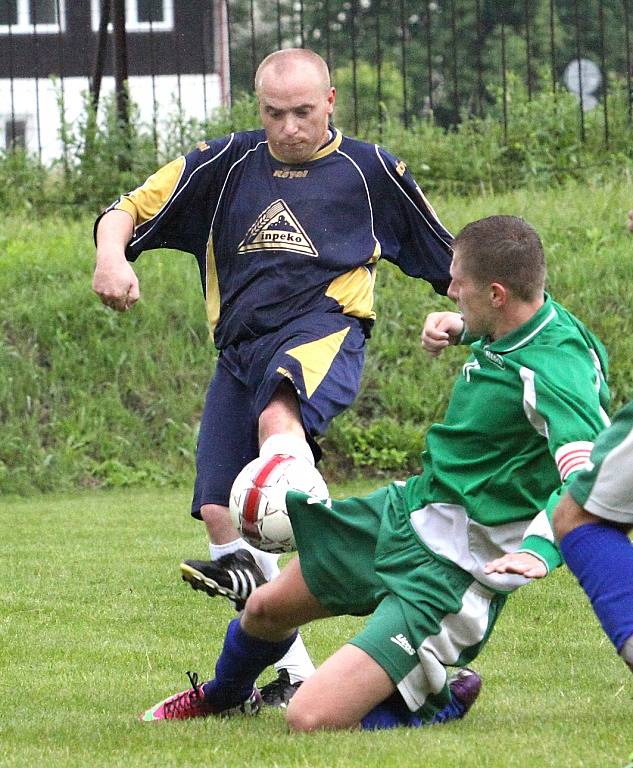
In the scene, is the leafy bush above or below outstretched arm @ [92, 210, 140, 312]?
below

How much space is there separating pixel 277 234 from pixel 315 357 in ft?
1.54

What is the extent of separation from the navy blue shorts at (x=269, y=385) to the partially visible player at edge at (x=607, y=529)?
4.66 feet

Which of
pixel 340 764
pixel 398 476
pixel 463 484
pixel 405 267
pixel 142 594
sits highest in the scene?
pixel 405 267

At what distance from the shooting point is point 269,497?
4.06 m

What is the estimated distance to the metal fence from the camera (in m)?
13.3

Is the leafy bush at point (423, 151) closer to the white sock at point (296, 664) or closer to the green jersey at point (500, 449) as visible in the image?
the white sock at point (296, 664)

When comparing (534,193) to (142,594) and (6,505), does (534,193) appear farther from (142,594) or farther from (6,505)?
(142,594)

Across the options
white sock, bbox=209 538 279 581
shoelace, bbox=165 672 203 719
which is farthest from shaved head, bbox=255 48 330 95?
shoelace, bbox=165 672 203 719

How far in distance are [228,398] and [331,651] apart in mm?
1054

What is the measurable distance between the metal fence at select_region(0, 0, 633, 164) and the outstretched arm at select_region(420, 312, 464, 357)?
7.28 m

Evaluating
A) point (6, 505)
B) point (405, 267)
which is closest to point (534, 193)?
point (6, 505)

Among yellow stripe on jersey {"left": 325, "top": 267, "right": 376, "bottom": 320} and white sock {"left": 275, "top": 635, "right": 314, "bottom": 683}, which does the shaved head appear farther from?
white sock {"left": 275, "top": 635, "right": 314, "bottom": 683}

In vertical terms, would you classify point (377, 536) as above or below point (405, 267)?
below

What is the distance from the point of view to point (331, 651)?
518cm
